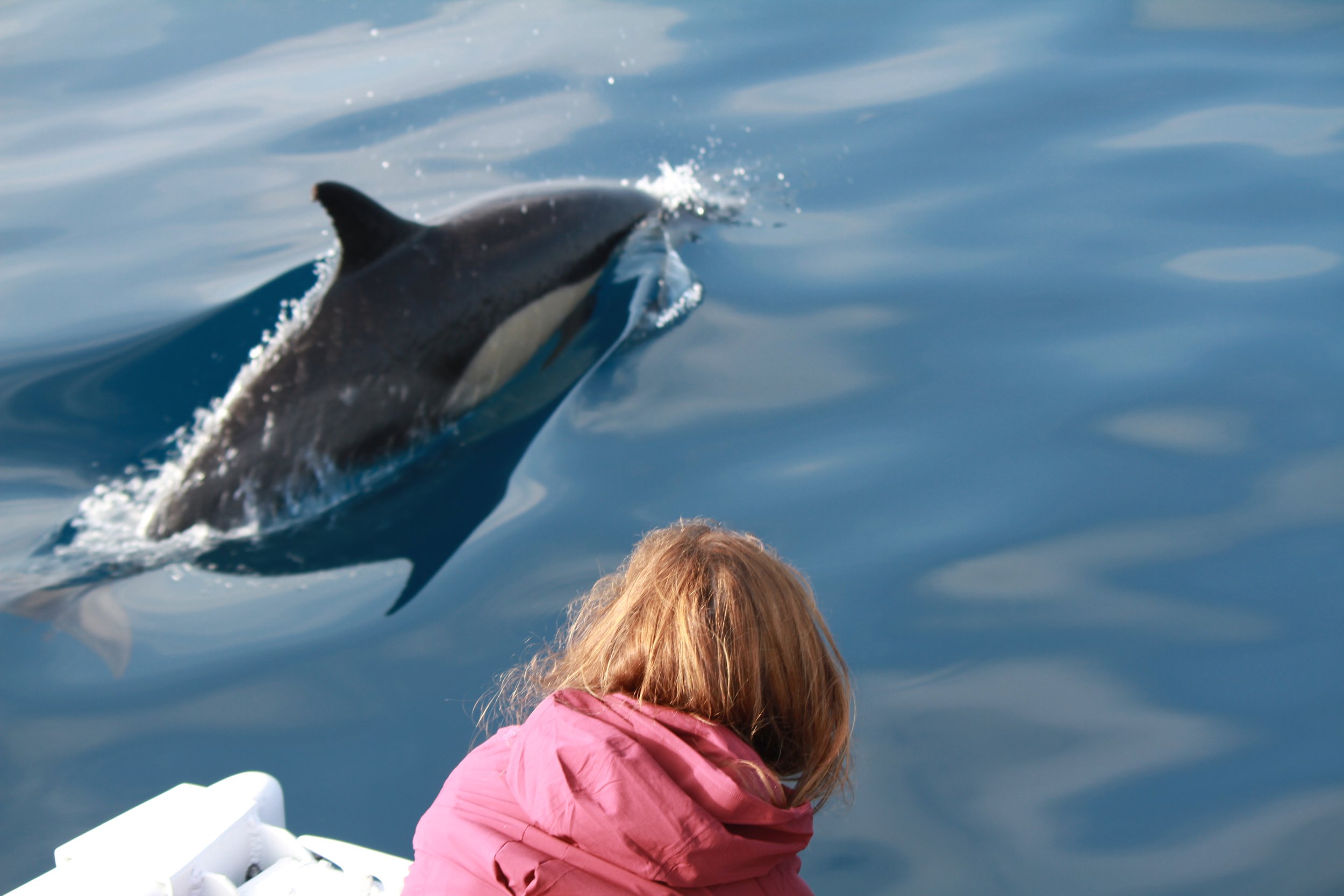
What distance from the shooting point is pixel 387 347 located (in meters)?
5.68

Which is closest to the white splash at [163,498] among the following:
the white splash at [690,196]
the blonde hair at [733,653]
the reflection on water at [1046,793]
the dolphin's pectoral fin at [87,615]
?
the dolphin's pectoral fin at [87,615]

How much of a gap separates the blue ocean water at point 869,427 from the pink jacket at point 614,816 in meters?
1.34

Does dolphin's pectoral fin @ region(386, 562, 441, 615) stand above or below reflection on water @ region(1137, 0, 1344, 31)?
below

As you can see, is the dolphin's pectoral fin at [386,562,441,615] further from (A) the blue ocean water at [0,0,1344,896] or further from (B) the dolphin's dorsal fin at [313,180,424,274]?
(B) the dolphin's dorsal fin at [313,180,424,274]

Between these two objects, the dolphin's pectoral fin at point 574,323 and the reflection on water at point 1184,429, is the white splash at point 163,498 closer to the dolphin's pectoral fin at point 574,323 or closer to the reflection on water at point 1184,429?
the dolphin's pectoral fin at point 574,323

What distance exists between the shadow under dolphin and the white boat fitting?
1547 mm

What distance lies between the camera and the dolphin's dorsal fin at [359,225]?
5273mm

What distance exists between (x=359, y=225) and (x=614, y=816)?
4.12 m

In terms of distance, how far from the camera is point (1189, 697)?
3795 mm

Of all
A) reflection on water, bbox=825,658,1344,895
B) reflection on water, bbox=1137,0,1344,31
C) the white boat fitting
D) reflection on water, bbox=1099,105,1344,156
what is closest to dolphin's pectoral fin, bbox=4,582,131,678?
the white boat fitting

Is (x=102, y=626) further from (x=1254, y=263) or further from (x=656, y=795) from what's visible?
(x=1254, y=263)

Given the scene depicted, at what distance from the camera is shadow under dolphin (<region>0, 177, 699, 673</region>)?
15.4ft

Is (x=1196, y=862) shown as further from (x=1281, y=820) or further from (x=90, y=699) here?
(x=90, y=699)

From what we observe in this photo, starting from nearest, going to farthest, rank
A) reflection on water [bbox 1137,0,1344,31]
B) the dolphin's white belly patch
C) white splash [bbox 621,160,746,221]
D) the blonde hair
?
the blonde hair < the dolphin's white belly patch < white splash [bbox 621,160,746,221] < reflection on water [bbox 1137,0,1344,31]
